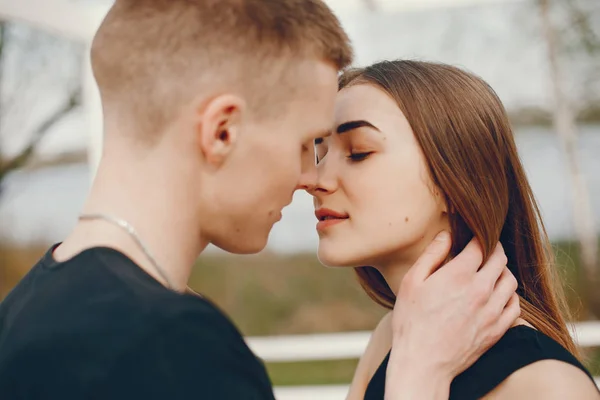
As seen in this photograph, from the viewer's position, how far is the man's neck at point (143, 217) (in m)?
1.02

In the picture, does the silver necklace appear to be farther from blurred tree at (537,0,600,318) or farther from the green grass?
the green grass

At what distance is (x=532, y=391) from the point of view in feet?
4.57

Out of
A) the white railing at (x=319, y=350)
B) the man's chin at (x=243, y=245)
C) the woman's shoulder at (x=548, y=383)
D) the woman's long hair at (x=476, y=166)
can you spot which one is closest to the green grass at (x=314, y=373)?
the white railing at (x=319, y=350)

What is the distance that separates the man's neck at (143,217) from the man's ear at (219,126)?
7 cm

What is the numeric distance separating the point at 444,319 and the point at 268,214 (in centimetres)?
50

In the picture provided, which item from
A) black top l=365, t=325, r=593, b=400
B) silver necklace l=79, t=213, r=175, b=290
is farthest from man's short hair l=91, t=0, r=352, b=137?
black top l=365, t=325, r=593, b=400

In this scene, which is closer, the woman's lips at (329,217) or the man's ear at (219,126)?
the man's ear at (219,126)

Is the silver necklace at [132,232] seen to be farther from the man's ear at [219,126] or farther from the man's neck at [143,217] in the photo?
the man's ear at [219,126]

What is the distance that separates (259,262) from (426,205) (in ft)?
14.6

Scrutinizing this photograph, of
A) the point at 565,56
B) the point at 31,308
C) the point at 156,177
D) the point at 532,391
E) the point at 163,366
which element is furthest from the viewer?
the point at 565,56

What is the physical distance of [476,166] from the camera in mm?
1611

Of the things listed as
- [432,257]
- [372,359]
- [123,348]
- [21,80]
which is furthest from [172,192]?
[21,80]

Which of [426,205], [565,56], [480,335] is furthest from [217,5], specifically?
[565,56]

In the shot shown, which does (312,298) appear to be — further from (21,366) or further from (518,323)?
(21,366)
